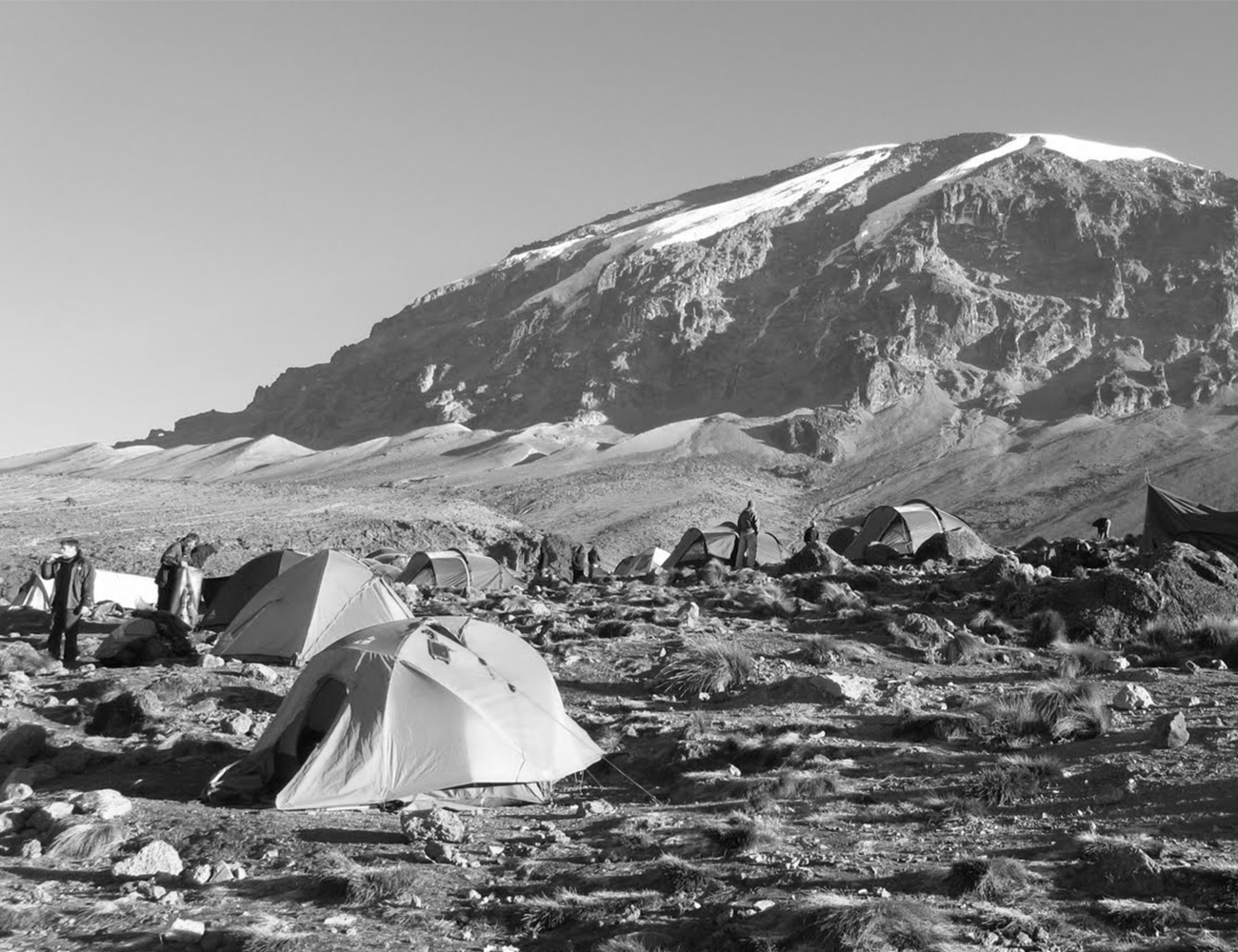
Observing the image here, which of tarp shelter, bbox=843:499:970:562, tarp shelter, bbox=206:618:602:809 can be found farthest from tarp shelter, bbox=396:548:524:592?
tarp shelter, bbox=206:618:602:809

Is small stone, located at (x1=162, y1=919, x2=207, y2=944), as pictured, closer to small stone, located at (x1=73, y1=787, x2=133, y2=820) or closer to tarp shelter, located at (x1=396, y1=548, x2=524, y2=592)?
small stone, located at (x1=73, y1=787, x2=133, y2=820)

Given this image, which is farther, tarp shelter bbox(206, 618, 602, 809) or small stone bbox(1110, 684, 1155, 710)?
small stone bbox(1110, 684, 1155, 710)

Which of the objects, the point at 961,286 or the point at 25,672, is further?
the point at 961,286

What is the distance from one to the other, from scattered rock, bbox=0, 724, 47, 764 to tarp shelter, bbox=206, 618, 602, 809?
8.62 ft

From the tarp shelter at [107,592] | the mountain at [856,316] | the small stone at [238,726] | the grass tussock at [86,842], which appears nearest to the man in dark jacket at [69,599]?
the small stone at [238,726]

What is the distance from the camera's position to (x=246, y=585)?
732 inches

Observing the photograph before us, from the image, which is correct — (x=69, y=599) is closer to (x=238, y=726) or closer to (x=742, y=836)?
(x=238, y=726)

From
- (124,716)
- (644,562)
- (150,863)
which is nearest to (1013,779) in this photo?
(150,863)

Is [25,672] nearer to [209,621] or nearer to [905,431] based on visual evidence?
[209,621]

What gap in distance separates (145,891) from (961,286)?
12431cm

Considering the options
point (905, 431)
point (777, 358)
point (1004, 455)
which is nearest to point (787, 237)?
point (777, 358)

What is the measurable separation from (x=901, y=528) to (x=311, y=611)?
64.9 feet

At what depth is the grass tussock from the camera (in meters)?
7.61

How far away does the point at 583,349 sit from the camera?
5359 inches
